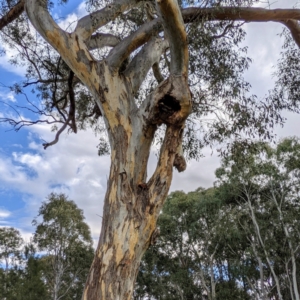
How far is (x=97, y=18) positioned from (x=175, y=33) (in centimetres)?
154

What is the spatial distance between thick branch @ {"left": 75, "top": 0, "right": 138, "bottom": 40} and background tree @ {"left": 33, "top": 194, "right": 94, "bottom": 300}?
10.6 m

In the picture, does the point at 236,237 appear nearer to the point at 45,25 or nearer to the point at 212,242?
the point at 212,242

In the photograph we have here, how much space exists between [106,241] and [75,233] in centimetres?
1212

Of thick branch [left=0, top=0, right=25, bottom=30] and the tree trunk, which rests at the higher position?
thick branch [left=0, top=0, right=25, bottom=30]

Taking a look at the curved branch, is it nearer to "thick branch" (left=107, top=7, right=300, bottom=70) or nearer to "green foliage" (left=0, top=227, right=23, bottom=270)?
"thick branch" (left=107, top=7, right=300, bottom=70)

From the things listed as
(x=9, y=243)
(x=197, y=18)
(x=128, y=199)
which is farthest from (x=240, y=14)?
(x=9, y=243)

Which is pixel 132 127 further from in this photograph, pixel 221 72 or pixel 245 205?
pixel 245 205

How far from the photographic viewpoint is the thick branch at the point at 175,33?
7.25 ft

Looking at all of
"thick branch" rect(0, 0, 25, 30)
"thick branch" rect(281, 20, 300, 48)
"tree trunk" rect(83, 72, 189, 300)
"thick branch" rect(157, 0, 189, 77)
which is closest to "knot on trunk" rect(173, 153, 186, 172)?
"tree trunk" rect(83, 72, 189, 300)

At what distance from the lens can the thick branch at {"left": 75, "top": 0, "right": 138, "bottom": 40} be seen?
3410 mm

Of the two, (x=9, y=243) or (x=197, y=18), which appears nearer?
(x=197, y=18)

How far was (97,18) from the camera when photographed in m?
3.55

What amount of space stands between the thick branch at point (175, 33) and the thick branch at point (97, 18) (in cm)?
130

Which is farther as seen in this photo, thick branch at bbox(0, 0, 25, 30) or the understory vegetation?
the understory vegetation
